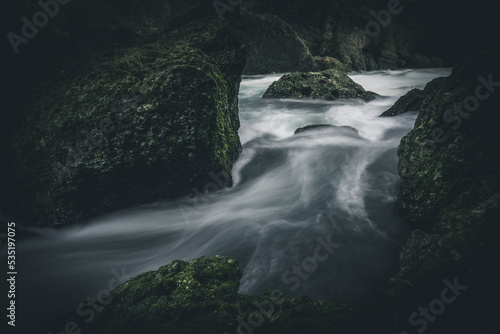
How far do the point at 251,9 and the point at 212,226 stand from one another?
65.3 ft

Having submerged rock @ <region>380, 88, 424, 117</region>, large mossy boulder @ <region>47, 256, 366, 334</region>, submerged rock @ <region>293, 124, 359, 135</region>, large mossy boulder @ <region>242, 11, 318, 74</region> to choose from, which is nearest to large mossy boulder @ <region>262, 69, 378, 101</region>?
submerged rock @ <region>380, 88, 424, 117</region>

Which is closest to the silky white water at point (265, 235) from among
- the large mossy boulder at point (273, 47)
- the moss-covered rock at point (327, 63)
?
the large mossy boulder at point (273, 47)

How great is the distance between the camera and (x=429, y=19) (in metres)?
22.1

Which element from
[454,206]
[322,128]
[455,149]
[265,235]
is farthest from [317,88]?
[454,206]

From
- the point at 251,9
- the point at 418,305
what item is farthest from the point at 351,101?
the point at 251,9

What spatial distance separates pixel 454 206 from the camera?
117 inches

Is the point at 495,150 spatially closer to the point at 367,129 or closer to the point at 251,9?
the point at 367,129

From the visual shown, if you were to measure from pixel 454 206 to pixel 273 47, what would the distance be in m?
14.2

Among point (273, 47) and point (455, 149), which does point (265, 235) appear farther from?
point (273, 47)

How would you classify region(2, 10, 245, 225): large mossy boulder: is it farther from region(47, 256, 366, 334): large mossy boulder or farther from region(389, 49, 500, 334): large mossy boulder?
region(389, 49, 500, 334): large mossy boulder

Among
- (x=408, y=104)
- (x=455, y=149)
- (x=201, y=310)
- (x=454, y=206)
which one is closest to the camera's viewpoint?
(x=201, y=310)

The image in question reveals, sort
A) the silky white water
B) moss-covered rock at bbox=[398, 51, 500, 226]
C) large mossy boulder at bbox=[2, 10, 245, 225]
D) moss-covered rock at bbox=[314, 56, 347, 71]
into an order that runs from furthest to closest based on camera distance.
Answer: moss-covered rock at bbox=[314, 56, 347, 71] < large mossy boulder at bbox=[2, 10, 245, 225] < the silky white water < moss-covered rock at bbox=[398, 51, 500, 226]

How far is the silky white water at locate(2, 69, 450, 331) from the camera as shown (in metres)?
3.29

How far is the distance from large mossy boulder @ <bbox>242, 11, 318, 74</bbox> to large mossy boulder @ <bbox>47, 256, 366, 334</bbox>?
1464 centimetres
